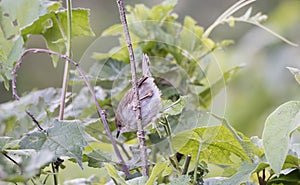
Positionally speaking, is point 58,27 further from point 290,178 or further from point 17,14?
point 290,178

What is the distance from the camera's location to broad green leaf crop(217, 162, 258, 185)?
0.41 meters

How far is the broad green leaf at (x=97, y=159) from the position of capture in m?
0.46

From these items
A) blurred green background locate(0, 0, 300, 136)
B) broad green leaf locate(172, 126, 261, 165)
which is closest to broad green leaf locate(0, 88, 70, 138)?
broad green leaf locate(172, 126, 261, 165)

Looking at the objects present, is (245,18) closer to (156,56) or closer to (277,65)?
(156,56)

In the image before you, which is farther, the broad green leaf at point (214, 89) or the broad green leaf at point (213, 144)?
the broad green leaf at point (214, 89)

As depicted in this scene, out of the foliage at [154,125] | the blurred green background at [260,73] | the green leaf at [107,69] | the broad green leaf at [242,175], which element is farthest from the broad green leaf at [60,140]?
the blurred green background at [260,73]

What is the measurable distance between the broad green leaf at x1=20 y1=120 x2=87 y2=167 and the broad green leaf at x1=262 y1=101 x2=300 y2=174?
14cm

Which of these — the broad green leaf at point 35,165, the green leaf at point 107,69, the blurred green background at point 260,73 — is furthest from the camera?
the blurred green background at point 260,73

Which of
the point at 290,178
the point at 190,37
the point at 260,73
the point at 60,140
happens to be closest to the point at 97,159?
the point at 60,140

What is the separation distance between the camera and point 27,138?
43cm

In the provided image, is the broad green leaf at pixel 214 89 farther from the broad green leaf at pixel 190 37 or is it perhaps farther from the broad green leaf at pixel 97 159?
the broad green leaf at pixel 97 159

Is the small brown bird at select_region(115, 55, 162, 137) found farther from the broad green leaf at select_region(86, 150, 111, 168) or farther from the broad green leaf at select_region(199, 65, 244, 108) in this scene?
the broad green leaf at select_region(199, 65, 244, 108)

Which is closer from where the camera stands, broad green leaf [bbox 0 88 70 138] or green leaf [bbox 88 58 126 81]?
broad green leaf [bbox 0 88 70 138]

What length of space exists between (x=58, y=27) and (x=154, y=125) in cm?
21
